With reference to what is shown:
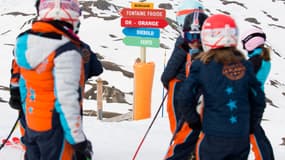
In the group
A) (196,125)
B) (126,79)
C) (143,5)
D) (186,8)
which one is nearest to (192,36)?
(186,8)

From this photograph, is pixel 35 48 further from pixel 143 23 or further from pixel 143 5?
pixel 143 5

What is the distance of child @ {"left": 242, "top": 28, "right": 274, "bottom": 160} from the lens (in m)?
4.04

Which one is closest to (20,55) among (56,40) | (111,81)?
(56,40)

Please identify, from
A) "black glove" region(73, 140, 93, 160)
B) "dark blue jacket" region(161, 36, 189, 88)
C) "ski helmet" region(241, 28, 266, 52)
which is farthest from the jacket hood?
"ski helmet" region(241, 28, 266, 52)

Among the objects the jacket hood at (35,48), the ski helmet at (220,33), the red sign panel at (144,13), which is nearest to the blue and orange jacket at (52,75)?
the jacket hood at (35,48)

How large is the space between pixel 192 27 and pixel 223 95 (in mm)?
1203

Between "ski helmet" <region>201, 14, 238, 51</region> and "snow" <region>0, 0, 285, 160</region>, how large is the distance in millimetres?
2371

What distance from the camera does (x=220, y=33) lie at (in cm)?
323

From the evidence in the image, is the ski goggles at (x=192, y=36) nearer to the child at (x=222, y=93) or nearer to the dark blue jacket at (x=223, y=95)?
the child at (x=222, y=93)

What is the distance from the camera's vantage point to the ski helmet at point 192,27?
13.5 ft

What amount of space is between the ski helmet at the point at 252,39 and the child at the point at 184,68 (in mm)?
478

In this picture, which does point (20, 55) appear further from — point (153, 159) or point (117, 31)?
point (117, 31)

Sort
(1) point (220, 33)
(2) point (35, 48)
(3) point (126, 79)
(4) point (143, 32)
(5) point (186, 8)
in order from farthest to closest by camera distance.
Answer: (3) point (126, 79), (4) point (143, 32), (5) point (186, 8), (1) point (220, 33), (2) point (35, 48)

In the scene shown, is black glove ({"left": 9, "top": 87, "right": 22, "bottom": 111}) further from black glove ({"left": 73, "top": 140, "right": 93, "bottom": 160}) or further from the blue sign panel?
the blue sign panel
